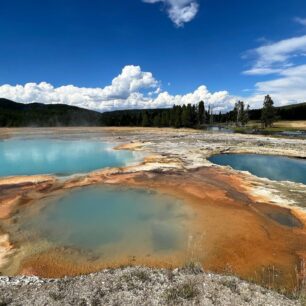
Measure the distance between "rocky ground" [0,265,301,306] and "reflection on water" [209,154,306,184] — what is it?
16.6 meters

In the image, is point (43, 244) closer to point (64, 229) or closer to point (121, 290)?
point (64, 229)

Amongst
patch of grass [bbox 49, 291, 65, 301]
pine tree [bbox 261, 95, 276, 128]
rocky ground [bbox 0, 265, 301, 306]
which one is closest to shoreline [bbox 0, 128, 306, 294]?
rocky ground [bbox 0, 265, 301, 306]

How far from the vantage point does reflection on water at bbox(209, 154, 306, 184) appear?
23312 millimetres

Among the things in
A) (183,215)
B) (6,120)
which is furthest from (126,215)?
(6,120)

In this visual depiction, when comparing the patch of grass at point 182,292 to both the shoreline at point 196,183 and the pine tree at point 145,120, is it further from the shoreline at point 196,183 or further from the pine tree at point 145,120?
the pine tree at point 145,120

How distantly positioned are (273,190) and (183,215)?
7.05 metres

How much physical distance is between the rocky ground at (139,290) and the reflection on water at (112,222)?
93.3 inches

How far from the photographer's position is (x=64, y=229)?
39.1 ft

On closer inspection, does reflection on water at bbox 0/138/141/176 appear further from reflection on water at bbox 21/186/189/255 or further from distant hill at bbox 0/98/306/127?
distant hill at bbox 0/98/306/127

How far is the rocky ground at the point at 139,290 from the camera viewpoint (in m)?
6.66

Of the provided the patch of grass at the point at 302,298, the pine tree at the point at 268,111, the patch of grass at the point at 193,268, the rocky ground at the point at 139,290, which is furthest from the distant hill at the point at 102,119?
the patch of grass at the point at 302,298

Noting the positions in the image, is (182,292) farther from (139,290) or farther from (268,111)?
(268,111)

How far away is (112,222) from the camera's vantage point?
12.8m

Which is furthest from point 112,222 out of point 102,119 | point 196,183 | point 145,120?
point 102,119
